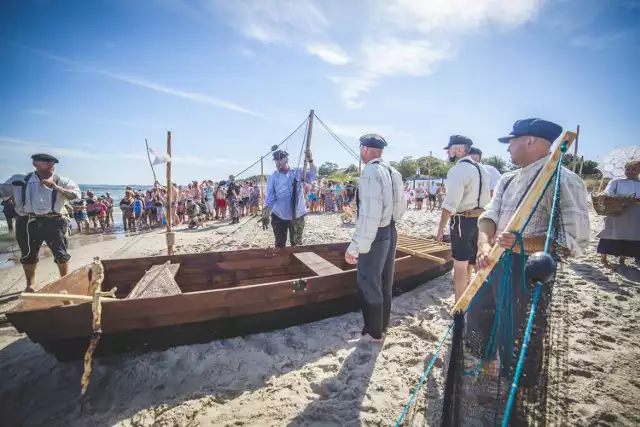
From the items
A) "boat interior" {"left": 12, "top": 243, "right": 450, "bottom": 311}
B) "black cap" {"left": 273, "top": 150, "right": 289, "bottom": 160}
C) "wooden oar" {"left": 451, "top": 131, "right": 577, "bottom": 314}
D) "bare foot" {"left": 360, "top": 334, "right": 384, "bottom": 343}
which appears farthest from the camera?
"black cap" {"left": 273, "top": 150, "right": 289, "bottom": 160}

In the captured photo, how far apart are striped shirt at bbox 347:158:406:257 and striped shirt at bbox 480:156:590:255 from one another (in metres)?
0.89

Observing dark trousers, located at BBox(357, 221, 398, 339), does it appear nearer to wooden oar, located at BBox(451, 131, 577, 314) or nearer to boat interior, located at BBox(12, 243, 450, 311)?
boat interior, located at BBox(12, 243, 450, 311)

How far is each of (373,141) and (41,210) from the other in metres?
4.93

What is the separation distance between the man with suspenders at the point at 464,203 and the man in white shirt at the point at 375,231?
0.85 m

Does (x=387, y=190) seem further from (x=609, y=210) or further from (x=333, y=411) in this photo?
(x=609, y=210)

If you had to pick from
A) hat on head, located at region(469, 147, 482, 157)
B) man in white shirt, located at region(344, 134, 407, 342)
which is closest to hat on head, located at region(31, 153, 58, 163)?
man in white shirt, located at region(344, 134, 407, 342)

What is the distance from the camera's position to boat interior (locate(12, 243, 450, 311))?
3.96 metres

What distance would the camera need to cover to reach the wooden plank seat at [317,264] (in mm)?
3835


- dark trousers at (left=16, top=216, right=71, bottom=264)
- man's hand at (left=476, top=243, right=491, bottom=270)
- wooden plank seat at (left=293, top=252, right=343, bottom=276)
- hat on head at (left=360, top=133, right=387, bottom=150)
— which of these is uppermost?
Result: hat on head at (left=360, top=133, right=387, bottom=150)

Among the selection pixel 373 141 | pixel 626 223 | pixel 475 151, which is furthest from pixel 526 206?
pixel 626 223

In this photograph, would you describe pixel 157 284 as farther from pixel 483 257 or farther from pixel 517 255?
pixel 517 255

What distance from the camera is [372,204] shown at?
9.04ft

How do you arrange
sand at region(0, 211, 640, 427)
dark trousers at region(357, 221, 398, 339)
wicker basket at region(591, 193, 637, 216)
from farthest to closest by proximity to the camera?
1. wicker basket at region(591, 193, 637, 216)
2. dark trousers at region(357, 221, 398, 339)
3. sand at region(0, 211, 640, 427)

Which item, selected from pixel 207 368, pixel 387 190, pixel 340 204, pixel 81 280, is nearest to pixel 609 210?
pixel 387 190
